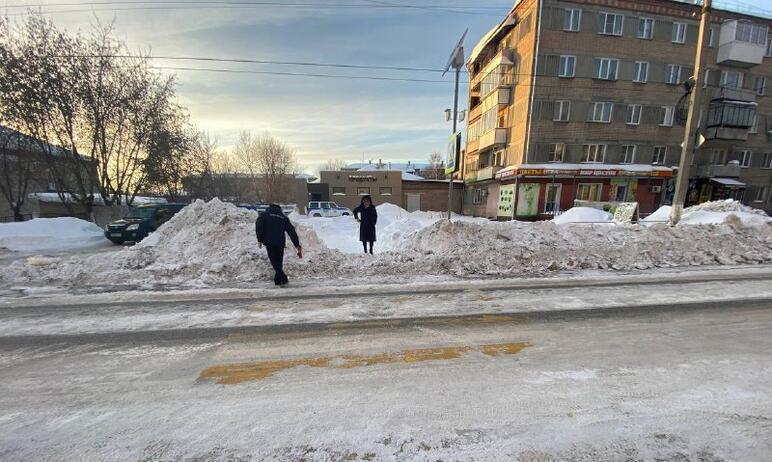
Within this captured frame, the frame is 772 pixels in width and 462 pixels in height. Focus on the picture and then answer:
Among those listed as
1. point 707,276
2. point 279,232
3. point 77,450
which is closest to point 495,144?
point 707,276

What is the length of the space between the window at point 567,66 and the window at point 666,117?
831cm

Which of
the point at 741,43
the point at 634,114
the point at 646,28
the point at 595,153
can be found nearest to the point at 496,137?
the point at 595,153

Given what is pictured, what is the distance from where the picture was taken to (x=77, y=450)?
1.91m

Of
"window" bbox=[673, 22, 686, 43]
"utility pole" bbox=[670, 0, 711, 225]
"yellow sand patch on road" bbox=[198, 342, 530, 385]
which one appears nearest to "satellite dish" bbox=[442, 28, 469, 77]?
"utility pole" bbox=[670, 0, 711, 225]

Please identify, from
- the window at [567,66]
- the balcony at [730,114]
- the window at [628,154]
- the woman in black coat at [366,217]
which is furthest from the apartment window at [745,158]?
the woman in black coat at [366,217]

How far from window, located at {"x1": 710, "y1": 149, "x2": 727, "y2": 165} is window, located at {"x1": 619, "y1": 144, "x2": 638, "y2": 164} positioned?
936 centimetres

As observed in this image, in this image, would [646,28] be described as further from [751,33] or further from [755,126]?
[755,126]

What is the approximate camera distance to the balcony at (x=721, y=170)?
83.7 feet

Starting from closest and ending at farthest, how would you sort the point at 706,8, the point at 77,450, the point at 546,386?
the point at 77,450
the point at 546,386
the point at 706,8

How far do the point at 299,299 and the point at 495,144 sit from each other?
88.5 ft

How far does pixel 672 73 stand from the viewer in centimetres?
2439

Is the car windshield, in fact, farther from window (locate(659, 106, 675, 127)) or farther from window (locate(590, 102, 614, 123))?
window (locate(659, 106, 675, 127))

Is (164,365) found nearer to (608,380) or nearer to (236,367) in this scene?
(236,367)

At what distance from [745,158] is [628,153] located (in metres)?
13.2
